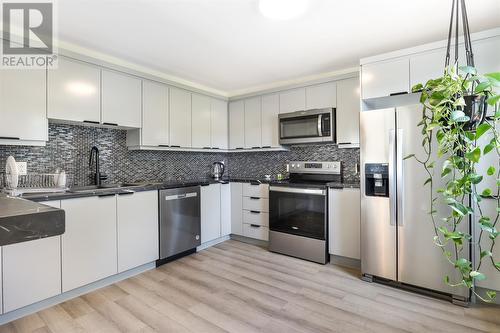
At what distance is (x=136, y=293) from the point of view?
2396 mm

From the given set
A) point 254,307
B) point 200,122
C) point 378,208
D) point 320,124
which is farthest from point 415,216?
point 200,122

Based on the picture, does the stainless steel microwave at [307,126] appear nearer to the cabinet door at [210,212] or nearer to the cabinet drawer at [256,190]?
the cabinet drawer at [256,190]

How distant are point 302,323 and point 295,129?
2.34 m

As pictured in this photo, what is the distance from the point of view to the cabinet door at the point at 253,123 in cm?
398

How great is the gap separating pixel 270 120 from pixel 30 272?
122 inches

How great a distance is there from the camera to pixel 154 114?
10.6 ft

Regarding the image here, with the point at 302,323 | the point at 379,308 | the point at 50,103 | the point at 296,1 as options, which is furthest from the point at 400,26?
the point at 50,103

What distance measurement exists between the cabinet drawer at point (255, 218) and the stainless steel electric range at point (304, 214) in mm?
172

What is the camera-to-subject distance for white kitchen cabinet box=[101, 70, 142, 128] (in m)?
2.78

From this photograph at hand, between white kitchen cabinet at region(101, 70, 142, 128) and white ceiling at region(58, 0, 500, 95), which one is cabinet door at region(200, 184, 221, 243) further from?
white ceiling at region(58, 0, 500, 95)

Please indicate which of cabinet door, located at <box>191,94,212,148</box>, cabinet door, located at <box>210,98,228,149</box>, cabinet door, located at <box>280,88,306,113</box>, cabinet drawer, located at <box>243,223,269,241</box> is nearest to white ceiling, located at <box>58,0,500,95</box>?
cabinet door, located at <box>280,88,306,113</box>

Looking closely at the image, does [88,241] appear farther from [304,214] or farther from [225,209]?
[304,214]

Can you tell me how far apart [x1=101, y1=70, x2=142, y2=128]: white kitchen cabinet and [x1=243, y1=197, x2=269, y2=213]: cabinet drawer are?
5.71ft

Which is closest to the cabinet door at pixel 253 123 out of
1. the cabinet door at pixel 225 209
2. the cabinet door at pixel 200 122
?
the cabinet door at pixel 200 122
